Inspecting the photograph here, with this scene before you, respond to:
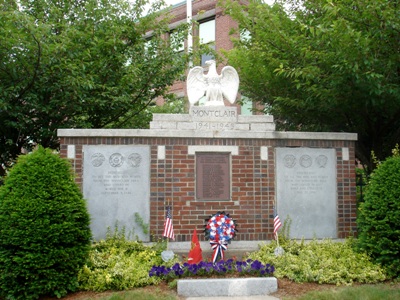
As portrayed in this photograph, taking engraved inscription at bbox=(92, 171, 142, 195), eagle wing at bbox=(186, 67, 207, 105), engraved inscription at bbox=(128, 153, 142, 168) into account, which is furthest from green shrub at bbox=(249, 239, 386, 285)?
eagle wing at bbox=(186, 67, 207, 105)

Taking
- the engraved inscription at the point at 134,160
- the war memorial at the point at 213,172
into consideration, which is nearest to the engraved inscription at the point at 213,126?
the war memorial at the point at 213,172

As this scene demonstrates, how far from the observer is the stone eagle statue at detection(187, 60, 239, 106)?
8781 millimetres

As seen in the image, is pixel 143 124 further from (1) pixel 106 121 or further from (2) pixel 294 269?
(2) pixel 294 269

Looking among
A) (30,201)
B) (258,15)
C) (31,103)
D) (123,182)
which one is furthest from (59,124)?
(258,15)

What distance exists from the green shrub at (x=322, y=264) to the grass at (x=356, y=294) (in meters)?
0.45

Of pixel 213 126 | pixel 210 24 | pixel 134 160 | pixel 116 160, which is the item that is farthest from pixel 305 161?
pixel 210 24

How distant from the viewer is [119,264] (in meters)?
6.50

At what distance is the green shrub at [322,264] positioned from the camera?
646 cm

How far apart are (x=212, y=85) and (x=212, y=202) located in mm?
2422

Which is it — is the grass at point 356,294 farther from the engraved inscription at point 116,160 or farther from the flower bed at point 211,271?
the engraved inscription at point 116,160

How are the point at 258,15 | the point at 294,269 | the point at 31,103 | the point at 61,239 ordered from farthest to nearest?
the point at 258,15 < the point at 31,103 < the point at 294,269 < the point at 61,239

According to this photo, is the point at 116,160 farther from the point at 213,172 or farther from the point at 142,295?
the point at 142,295

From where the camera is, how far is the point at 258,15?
9727 millimetres

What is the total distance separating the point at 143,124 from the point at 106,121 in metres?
1.64
